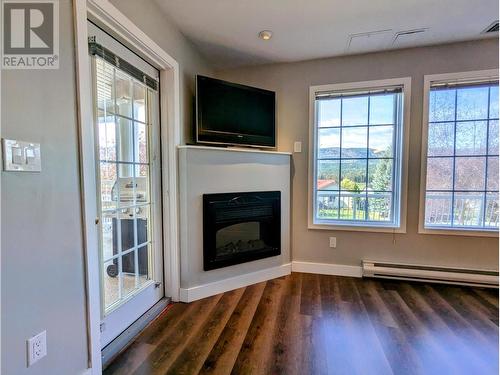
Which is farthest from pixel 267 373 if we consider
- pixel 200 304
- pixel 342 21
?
pixel 342 21

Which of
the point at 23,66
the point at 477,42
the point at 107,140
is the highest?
the point at 477,42

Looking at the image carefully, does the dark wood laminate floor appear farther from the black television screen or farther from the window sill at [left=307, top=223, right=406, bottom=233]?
the black television screen

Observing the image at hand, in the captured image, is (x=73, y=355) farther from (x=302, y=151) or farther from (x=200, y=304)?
(x=302, y=151)

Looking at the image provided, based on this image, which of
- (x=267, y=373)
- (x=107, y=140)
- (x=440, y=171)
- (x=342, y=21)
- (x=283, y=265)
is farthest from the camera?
(x=283, y=265)

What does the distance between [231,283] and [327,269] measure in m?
1.13

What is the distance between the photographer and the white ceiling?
6.38 feet

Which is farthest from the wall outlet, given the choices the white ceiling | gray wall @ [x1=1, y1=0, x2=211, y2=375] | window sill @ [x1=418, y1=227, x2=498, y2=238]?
gray wall @ [x1=1, y1=0, x2=211, y2=375]

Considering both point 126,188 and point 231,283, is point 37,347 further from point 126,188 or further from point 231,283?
point 231,283

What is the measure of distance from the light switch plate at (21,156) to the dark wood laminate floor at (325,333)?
1.23 metres

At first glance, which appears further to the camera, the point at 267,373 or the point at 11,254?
the point at 267,373

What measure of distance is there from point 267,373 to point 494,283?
245 cm

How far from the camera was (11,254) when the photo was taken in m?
0.98

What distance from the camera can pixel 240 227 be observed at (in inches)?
106

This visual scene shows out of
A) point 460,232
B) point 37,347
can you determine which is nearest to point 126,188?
point 37,347
